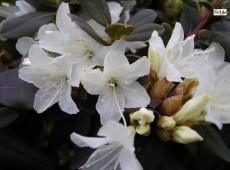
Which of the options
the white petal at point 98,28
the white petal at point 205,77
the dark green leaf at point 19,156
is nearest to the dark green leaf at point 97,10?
the white petal at point 98,28

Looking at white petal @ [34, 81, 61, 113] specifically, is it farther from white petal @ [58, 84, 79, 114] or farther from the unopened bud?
the unopened bud

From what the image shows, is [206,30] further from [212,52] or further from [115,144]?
[115,144]

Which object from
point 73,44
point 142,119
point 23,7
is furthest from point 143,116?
point 23,7

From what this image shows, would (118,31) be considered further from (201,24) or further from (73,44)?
(201,24)

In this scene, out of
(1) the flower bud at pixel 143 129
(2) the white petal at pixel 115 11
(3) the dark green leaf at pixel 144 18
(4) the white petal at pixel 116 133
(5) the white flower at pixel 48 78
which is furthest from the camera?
(2) the white petal at pixel 115 11

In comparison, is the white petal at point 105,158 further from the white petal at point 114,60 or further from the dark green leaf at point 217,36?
the dark green leaf at point 217,36

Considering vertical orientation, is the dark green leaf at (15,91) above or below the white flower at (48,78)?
below

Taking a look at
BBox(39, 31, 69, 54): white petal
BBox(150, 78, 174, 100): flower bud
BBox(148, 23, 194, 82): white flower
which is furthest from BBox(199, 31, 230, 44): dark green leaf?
BBox(39, 31, 69, 54): white petal
